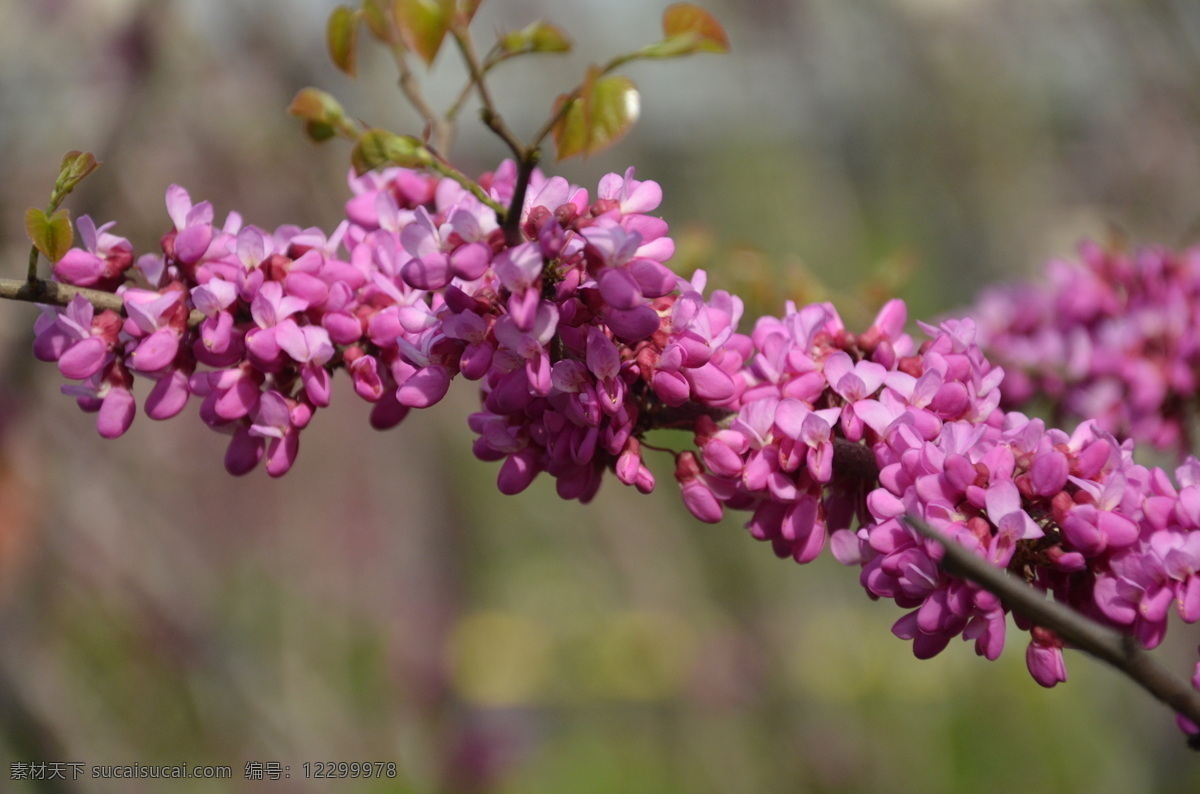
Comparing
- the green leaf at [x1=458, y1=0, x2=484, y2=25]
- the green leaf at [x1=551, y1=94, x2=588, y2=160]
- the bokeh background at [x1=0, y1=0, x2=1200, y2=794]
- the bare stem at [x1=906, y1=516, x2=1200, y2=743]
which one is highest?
the green leaf at [x1=458, y1=0, x2=484, y2=25]

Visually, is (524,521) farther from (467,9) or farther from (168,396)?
(467,9)

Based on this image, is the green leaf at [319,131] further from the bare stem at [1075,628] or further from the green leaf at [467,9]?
the bare stem at [1075,628]

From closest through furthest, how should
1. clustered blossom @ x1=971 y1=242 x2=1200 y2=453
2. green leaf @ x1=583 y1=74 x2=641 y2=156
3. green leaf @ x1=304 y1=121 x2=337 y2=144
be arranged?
1. green leaf @ x1=583 y1=74 x2=641 y2=156
2. green leaf @ x1=304 y1=121 x2=337 y2=144
3. clustered blossom @ x1=971 y1=242 x2=1200 y2=453

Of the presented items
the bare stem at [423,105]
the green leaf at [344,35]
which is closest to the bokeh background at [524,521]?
the bare stem at [423,105]

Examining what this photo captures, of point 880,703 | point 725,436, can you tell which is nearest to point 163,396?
point 725,436

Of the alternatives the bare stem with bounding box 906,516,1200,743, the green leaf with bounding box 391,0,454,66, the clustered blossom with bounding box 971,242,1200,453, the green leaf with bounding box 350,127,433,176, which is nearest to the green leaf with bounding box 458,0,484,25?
the green leaf with bounding box 391,0,454,66

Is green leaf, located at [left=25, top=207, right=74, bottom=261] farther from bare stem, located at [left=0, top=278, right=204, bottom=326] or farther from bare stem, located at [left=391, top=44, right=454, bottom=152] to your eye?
bare stem, located at [left=391, top=44, right=454, bottom=152]
